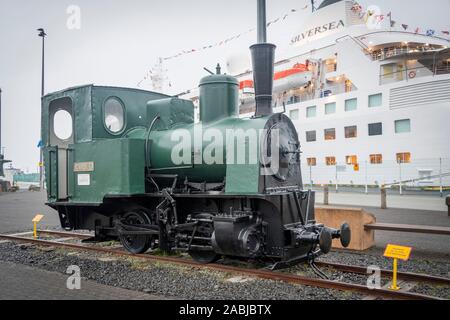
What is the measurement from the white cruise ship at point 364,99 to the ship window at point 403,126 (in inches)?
2.3

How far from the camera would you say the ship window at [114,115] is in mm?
8297

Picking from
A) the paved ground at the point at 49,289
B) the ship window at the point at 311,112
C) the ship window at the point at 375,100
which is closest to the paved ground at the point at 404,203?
the ship window at the point at 375,100

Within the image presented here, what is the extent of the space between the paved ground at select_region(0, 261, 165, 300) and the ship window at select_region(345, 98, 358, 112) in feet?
81.6

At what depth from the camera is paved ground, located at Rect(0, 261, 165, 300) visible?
5.14 m

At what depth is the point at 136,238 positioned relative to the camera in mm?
8000

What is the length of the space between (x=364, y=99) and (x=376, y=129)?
2.48m

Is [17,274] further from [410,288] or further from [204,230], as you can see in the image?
[410,288]

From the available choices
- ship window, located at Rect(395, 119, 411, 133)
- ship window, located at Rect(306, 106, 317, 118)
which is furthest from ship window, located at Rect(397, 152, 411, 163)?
ship window, located at Rect(306, 106, 317, 118)

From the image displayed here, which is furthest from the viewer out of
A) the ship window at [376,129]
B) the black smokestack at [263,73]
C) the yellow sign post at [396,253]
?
A: the ship window at [376,129]

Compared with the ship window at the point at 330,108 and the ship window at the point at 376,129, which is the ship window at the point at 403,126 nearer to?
the ship window at the point at 376,129

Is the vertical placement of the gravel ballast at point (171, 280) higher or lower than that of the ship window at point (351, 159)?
lower

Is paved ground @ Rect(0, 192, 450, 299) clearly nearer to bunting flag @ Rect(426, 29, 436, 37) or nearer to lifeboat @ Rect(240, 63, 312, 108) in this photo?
lifeboat @ Rect(240, 63, 312, 108)

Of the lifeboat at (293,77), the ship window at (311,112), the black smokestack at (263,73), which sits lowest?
the black smokestack at (263,73)
